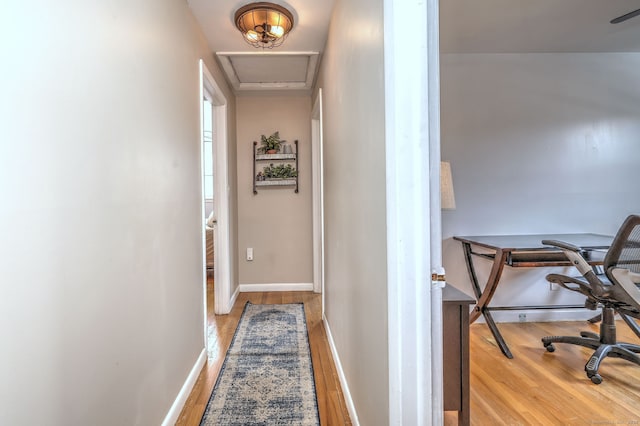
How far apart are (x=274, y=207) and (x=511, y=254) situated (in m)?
2.43

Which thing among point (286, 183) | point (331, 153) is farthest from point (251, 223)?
point (331, 153)

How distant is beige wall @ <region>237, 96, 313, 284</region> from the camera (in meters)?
3.78

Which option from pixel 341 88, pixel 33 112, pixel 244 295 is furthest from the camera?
pixel 244 295

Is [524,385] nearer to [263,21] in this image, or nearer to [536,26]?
[536,26]

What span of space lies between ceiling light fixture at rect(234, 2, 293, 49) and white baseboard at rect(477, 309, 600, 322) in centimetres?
285

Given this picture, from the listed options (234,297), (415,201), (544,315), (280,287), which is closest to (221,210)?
(234,297)

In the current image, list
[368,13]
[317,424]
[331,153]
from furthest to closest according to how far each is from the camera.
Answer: [331,153]
[317,424]
[368,13]

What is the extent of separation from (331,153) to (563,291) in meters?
2.47

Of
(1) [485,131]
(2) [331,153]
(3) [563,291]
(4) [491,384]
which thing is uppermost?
(1) [485,131]

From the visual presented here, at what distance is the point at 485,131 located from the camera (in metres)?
2.92

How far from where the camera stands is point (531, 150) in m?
2.92

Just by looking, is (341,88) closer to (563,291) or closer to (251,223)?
(251,223)

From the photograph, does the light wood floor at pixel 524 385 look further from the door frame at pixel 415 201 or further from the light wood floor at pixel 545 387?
the door frame at pixel 415 201

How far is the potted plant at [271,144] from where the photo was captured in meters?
3.73
